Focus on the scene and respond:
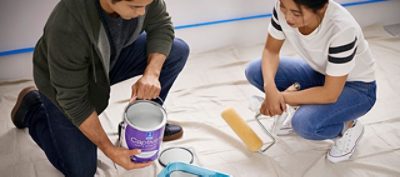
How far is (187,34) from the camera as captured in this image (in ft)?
6.75

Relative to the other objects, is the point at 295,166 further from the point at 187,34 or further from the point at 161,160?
the point at 187,34

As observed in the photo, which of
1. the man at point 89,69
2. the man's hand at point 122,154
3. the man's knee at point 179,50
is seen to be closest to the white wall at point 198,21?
the man at point 89,69

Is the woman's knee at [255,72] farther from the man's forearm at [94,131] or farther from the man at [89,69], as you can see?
the man's forearm at [94,131]

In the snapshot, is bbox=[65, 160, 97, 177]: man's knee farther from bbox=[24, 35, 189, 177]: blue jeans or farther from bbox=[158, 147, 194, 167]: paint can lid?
bbox=[158, 147, 194, 167]: paint can lid

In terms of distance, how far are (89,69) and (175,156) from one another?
0.50 m

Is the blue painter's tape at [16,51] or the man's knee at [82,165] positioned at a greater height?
the blue painter's tape at [16,51]

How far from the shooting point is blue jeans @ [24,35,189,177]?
1.29m

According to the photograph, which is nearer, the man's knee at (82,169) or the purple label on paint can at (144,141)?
the purple label on paint can at (144,141)

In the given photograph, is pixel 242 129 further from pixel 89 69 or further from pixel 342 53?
pixel 89 69

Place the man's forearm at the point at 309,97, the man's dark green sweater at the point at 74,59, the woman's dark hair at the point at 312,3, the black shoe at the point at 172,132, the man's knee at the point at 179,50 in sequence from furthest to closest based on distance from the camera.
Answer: the black shoe at the point at 172,132
the man's knee at the point at 179,50
the man's forearm at the point at 309,97
the woman's dark hair at the point at 312,3
the man's dark green sweater at the point at 74,59

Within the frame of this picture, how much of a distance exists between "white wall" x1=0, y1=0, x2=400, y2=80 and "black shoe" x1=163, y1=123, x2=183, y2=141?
0.57 m

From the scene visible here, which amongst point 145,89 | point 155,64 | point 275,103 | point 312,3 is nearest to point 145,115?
point 145,89

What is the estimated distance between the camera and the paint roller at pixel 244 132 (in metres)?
1.55

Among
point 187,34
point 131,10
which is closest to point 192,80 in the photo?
point 187,34
